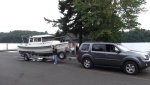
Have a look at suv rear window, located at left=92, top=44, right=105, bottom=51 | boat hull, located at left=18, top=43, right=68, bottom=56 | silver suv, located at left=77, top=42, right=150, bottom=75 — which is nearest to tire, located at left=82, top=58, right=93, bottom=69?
silver suv, located at left=77, top=42, right=150, bottom=75

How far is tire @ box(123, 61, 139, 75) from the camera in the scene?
473 inches

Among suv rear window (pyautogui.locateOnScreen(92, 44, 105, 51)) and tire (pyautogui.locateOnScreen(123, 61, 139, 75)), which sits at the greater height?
suv rear window (pyautogui.locateOnScreen(92, 44, 105, 51))

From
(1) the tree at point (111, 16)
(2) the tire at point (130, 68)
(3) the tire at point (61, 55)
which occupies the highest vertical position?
(1) the tree at point (111, 16)

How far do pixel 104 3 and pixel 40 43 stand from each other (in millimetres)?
7919

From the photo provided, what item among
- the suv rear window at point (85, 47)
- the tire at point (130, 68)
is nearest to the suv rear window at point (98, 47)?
the suv rear window at point (85, 47)

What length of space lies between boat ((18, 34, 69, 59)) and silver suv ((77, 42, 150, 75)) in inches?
194

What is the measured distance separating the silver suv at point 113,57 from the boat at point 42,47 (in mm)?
4917

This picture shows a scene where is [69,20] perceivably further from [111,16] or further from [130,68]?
[130,68]

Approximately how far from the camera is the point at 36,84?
9.07 meters

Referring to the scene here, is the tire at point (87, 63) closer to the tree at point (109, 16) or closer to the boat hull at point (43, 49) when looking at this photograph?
the boat hull at point (43, 49)

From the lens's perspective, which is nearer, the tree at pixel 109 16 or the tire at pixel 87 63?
the tire at pixel 87 63

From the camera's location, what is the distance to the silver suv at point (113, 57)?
12.0 m

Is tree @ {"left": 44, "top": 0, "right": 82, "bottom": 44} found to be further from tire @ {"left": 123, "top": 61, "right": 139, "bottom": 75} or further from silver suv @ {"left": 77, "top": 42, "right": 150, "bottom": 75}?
tire @ {"left": 123, "top": 61, "right": 139, "bottom": 75}

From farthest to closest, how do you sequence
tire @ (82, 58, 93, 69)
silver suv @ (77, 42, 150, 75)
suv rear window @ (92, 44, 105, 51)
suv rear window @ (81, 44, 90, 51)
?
1. suv rear window @ (81, 44, 90, 51)
2. tire @ (82, 58, 93, 69)
3. suv rear window @ (92, 44, 105, 51)
4. silver suv @ (77, 42, 150, 75)
